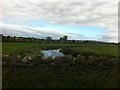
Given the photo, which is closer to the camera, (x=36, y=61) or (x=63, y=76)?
(x=63, y=76)

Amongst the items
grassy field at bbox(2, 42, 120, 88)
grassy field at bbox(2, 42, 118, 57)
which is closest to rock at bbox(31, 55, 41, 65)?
grassy field at bbox(2, 42, 120, 88)

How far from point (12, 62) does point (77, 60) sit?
4.69 m

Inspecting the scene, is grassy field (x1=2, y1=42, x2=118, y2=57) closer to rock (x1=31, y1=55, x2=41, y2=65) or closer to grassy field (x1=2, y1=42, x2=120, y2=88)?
rock (x1=31, y1=55, x2=41, y2=65)

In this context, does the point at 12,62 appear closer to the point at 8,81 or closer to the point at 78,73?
the point at 8,81

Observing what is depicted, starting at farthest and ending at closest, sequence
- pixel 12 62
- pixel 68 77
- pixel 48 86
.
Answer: pixel 12 62 → pixel 68 77 → pixel 48 86

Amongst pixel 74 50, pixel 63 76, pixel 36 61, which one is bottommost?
pixel 63 76

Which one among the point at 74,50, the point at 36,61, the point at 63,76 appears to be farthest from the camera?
the point at 74,50

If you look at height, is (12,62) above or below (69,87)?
above

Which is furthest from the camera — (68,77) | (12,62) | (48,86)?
(12,62)

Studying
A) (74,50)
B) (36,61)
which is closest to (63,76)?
(36,61)

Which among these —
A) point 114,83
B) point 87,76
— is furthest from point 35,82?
point 114,83

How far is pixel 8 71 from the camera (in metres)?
16.9

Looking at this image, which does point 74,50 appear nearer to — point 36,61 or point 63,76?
point 36,61

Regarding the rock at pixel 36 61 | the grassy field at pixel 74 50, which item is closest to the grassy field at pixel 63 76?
the rock at pixel 36 61
